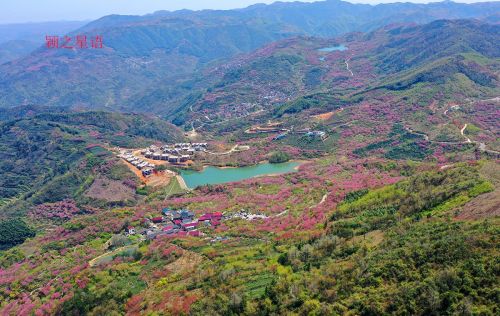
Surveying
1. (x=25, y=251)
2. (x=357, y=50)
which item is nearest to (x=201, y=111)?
(x=357, y=50)

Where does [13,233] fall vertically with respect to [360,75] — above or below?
below

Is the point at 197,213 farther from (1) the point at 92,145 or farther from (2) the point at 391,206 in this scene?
(1) the point at 92,145

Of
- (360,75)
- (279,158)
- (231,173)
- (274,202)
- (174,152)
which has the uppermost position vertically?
(360,75)

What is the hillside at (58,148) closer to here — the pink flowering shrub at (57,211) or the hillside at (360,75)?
the pink flowering shrub at (57,211)

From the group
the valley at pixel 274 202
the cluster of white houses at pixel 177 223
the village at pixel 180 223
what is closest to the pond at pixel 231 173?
the valley at pixel 274 202

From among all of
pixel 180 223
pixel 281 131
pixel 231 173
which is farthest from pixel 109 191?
pixel 281 131

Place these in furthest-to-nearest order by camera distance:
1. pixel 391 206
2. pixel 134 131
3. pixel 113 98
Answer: pixel 113 98 < pixel 134 131 < pixel 391 206

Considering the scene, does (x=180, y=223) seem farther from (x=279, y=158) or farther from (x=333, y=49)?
(x=333, y=49)
